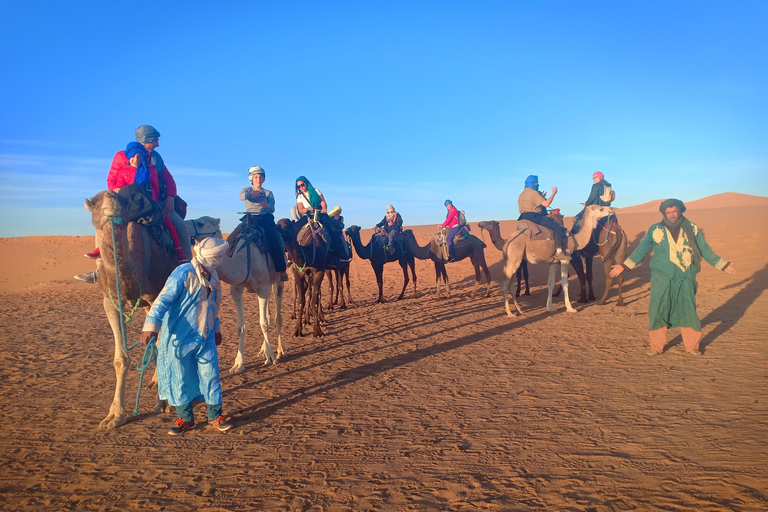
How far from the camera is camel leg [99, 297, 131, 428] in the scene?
5.17m

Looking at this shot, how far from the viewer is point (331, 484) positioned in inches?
150

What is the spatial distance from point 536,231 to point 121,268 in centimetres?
937

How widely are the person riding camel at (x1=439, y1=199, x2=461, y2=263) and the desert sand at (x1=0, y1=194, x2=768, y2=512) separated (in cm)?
501

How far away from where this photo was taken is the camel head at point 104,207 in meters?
4.84

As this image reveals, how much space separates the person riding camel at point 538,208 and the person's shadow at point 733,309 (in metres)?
3.47

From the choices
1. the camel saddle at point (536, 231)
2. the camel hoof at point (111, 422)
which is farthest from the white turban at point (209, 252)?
the camel saddle at point (536, 231)

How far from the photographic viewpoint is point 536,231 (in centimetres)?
1160

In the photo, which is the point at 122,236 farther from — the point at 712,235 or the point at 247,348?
the point at 712,235

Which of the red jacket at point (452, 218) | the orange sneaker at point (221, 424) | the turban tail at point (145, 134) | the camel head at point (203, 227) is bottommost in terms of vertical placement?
the orange sneaker at point (221, 424)

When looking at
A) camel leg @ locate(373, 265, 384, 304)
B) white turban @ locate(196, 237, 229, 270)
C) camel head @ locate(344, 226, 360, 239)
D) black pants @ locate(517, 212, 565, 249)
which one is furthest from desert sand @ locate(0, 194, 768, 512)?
camel head @ locate(344, 226, 360, 239)

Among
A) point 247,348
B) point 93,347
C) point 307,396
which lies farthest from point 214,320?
point 93,347

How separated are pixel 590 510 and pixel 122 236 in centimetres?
511

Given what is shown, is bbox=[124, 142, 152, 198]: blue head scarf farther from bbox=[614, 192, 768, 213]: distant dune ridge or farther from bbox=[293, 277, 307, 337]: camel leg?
bbox=[614, 192, 768, 213]: distant dune ridge

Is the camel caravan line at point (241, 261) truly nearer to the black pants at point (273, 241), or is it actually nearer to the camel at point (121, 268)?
the camel at point (121, 268)
